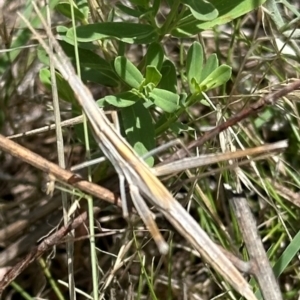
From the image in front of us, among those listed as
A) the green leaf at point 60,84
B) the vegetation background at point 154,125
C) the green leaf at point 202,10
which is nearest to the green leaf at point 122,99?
the vegetation background at point 154,125

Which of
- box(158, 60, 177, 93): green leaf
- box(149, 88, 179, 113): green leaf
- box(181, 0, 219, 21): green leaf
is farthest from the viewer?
box(158, 60, 177, 93): green leaf

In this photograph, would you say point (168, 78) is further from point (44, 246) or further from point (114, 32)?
point (44, 246)

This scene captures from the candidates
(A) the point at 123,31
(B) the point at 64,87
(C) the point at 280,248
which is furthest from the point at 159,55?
(C) the point at 280,248

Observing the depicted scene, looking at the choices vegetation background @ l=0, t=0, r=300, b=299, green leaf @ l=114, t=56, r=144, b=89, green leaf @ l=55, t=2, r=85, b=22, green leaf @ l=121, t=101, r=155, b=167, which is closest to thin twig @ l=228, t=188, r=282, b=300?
vegetation background @ l=0, t=0, r=300, b=299

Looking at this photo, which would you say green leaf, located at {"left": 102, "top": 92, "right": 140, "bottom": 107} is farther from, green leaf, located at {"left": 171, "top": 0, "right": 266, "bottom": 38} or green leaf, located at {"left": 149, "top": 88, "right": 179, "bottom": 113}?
green leaf, located at {"left": 171, "top": 0, "right": 266, "bottom": 38}

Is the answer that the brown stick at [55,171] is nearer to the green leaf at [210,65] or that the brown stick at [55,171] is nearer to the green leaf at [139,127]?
the green leaf at [139,127]

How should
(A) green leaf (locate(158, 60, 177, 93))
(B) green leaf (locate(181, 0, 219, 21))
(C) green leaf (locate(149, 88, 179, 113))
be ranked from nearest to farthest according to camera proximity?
1. (B) green leaf (locate(181, 0, 219, 21))
2. (C) green leaf (locate(149, 88, 179, 113))
3. (A) green leaf (locate(158, 60, 177, 93))

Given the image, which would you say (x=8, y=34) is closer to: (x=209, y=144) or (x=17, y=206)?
(x=17, y=206)
